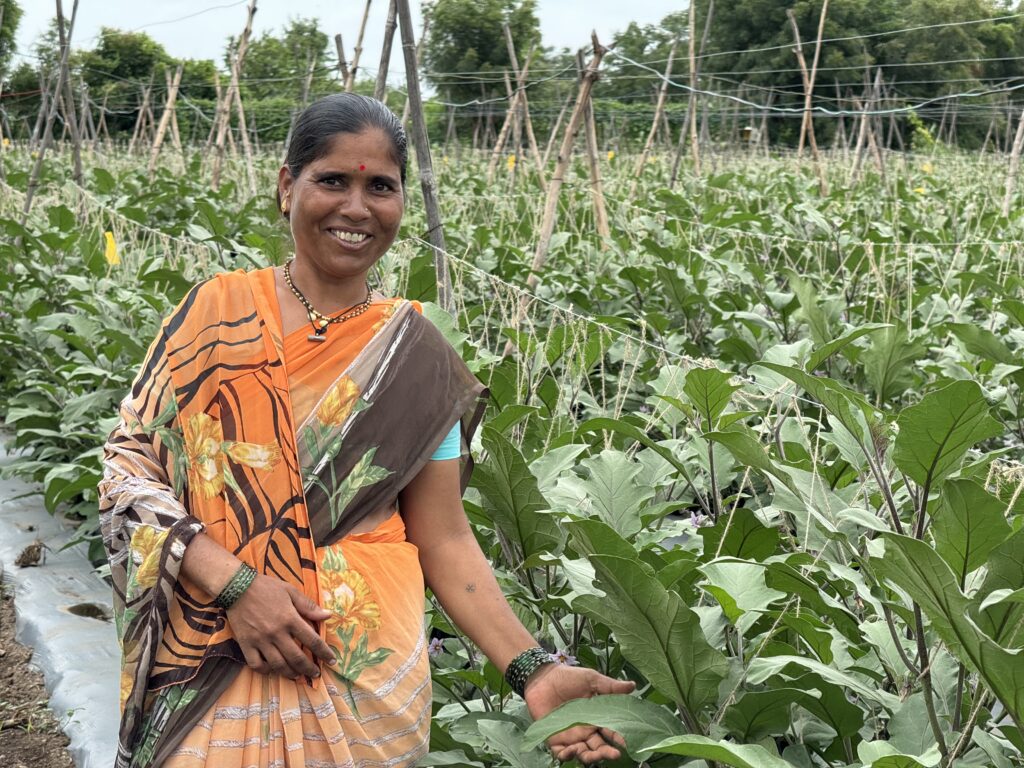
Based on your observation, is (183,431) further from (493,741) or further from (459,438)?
(493,741)

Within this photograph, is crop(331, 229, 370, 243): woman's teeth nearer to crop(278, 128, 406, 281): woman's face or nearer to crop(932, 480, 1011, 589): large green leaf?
crop(278, 128, 406, 281): woman's face

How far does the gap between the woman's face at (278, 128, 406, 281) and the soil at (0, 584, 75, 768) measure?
1.70 m

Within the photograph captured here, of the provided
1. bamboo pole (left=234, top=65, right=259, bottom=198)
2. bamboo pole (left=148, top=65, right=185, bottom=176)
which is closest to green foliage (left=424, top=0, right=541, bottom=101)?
bamboo pole (left=148, top=65, right=185, bottom=176)

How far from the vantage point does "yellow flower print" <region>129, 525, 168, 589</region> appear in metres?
1.46

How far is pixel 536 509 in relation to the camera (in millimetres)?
1873

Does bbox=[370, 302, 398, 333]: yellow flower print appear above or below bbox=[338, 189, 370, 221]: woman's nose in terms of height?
below

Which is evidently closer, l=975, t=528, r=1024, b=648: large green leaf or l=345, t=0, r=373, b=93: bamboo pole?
l=975, t=528, r=1024, b=648: large green leaf

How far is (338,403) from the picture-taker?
5.08ft

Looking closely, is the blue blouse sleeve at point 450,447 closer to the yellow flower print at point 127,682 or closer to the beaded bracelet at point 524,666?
the beaded bracelet at point 524,666

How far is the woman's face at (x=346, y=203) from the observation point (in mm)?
1561

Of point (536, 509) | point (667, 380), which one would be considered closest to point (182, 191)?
point (667, 380)

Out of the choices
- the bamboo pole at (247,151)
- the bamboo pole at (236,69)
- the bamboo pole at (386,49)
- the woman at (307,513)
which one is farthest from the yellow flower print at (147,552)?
the bamboo pole at (236,69)

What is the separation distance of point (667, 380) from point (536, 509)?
0.88 meters

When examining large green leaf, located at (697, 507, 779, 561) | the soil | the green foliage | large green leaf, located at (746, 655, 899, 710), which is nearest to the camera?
large green leaf, located at (746, 655, 899, 710)
